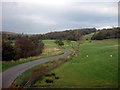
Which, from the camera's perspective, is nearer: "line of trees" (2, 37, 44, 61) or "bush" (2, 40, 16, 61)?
"bush" (2, 40, 16, 61)

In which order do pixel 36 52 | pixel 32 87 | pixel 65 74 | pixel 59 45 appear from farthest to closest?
1. pixel 59 45
2. pixel 36 52
3. pixel 65 74
4. pixel 32 87

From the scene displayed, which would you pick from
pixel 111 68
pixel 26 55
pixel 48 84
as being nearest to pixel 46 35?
pixel 26 55

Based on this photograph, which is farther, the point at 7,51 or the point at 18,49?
the point at 18,49

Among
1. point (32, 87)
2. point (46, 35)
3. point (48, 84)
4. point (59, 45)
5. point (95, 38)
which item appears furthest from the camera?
point (46, 35)

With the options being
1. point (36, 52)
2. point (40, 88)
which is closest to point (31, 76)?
point (40, 88)

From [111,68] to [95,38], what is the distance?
327 feet

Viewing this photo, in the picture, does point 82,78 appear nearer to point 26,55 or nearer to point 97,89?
point 97,89

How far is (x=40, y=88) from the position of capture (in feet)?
94.7

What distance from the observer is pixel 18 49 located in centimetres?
6169

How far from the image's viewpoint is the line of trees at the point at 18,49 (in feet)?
172

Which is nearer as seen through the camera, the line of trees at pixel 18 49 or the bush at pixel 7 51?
the bush at pixel 7 51

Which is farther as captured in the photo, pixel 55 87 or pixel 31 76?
pixel 31 76

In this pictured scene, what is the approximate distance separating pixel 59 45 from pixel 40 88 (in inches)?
3947

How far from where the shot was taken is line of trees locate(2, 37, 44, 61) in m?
52.5
